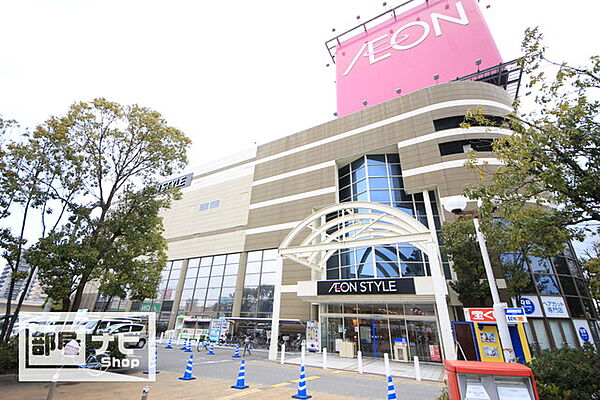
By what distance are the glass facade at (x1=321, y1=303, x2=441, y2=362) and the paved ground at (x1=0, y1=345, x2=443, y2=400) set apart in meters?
6.20

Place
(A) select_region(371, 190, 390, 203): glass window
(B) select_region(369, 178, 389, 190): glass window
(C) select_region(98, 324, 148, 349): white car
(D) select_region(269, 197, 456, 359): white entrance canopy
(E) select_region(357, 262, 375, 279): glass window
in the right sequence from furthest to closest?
1. (B) select_region(369, 178, 389, 190): glass window
2. (A) select_region(371, 190, 390, 203): glass window
3. (E) select_region(357, 262, 375, 279): glass window
4. (C) select_region(98, 324, 148, 349): white car
5. (D) select_region(269, 197, 456, 359): white entrance canopy

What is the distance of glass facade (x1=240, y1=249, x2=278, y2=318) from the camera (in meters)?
23.2

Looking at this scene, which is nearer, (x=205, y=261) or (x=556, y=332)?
(x=556, y=332)

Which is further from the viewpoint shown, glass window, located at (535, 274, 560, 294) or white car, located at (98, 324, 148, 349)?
white car, located at (98, 324, 148, 349)

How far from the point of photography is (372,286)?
1488 cm

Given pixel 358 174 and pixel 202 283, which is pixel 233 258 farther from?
pixel 358 174

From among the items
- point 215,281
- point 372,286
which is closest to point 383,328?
point 372,286

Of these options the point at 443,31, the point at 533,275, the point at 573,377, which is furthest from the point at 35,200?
the point at 443,31

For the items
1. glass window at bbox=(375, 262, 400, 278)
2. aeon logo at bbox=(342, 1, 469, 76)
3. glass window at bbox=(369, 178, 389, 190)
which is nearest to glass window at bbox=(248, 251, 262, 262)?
glass window at bbox=(375, 262, 400, 278)

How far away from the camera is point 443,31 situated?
28688 millimetres

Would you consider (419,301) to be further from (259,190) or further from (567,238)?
(259,190)

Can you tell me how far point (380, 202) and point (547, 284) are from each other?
10672mm

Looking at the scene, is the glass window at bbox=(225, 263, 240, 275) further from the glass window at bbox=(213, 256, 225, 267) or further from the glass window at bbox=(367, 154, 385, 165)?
the glass window at bbox=(367, 154, 385, 165)

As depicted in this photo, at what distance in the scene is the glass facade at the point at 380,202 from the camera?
60.5 ft
